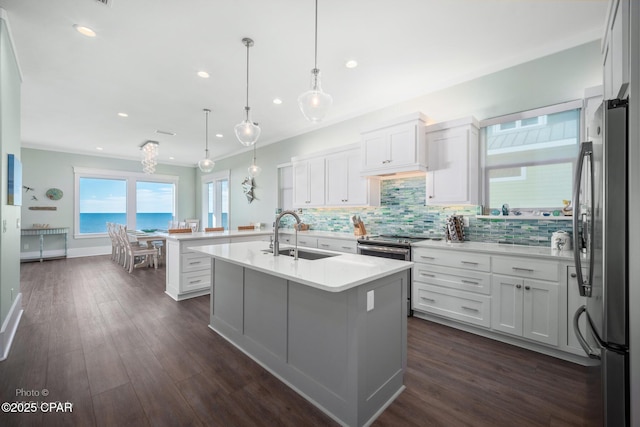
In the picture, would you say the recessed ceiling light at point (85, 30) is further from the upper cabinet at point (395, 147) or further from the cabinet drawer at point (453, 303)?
the cabinet drawer at point (453, 303)

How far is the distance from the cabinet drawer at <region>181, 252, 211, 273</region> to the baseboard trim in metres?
1.68

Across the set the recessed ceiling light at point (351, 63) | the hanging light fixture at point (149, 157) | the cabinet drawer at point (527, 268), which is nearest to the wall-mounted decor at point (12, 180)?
the hanging light fixture at point (149, 157)

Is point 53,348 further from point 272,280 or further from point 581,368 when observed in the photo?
point 581,368

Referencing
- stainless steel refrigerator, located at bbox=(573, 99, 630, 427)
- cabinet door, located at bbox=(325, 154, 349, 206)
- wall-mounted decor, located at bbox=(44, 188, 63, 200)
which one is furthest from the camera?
wall-mounted decor, located at bbox=(44, 188, 63, 200)

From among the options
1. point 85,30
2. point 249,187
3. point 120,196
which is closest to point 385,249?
point 85,30

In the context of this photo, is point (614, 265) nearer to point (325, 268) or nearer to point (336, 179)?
point (325, 268)

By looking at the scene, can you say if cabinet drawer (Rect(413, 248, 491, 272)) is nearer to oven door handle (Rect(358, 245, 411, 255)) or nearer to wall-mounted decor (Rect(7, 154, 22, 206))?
oven door handle (Rect(358, 245, 411, 255))

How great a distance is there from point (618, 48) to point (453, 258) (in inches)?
83.9

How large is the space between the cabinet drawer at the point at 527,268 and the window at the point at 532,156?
30.8 inches

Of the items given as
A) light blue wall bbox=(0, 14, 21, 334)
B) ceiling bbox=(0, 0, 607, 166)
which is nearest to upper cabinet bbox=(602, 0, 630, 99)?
ceiling bbox=(0, 0, 607, 166)

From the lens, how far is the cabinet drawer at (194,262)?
4.00 m

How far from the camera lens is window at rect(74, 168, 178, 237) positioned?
25.5ft

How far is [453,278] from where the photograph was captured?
9.71 ft

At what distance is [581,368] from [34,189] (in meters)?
10.8
